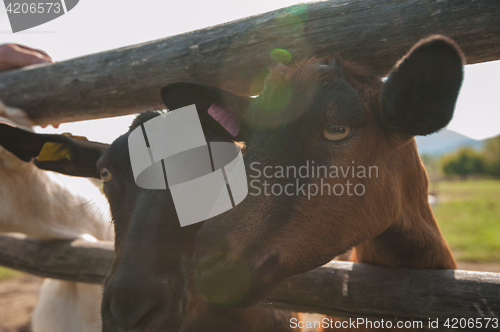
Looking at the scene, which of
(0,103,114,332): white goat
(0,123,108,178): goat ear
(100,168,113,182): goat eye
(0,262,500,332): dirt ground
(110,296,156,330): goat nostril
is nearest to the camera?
(110,296,156,330): goat nostril

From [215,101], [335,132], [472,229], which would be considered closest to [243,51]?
[215,101]

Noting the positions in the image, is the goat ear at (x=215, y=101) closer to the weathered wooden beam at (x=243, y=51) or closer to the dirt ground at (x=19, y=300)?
the weathered wooden beam at (x=243, y=51)

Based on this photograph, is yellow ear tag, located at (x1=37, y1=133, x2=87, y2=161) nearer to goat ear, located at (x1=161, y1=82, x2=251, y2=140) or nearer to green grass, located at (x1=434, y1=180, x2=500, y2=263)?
goat ear, located at (x1=161, y1=82, x2=251, y2=140)

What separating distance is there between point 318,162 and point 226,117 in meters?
0.68

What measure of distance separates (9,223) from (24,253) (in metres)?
Answer: 0.41

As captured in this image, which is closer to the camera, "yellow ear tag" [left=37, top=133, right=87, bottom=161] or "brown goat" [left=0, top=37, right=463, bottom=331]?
"brown goat" [left=0, top=37, right=463, bottom=331]

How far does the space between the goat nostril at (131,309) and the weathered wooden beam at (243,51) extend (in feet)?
4.41

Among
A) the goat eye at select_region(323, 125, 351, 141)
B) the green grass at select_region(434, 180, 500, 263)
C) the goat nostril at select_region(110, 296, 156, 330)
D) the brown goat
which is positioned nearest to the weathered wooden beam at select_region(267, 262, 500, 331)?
the brown goat

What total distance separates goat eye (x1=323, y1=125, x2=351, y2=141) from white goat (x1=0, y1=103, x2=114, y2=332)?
2.17 metres

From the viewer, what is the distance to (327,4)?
1.82 m

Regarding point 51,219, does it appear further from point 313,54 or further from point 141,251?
point 313,54

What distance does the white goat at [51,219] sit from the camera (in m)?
2.86

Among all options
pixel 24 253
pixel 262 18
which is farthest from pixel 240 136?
pixel 24 253

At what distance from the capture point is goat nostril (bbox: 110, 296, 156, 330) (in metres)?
1.47
